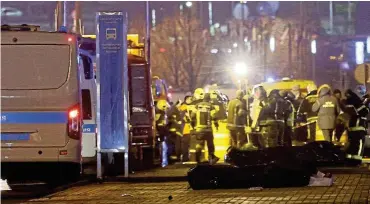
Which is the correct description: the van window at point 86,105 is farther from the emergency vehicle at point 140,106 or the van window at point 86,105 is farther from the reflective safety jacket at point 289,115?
the reflective safety jacket at point 289,115

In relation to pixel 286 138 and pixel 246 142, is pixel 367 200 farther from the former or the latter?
pixel 246 142

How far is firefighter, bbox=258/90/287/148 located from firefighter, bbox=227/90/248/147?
236 centimetres

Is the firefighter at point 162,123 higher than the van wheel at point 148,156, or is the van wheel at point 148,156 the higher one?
the firefighter at point 162,123

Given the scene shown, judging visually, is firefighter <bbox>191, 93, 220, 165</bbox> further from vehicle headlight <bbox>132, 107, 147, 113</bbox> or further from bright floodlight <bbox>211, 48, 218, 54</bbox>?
bright floodlight <bbox>211, 48, 218, 54</bbox>

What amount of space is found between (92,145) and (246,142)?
5.87 m

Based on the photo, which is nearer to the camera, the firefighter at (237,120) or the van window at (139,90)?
the van window at (139,90)

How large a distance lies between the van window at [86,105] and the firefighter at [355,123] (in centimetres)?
520

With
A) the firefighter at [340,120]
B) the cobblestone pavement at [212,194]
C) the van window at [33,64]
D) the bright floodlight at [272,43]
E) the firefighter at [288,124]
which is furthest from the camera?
the bright floodlight at [272,43]

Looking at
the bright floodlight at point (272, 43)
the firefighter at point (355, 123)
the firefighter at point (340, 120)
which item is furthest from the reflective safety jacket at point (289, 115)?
the bright floodlight at point (272, 43)

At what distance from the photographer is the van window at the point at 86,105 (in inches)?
797

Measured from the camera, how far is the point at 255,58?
3462 inches

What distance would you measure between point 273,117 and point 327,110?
5.15ft

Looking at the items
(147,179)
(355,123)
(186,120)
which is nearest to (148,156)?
(186,120)

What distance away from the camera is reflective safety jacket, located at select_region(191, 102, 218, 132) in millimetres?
23453
